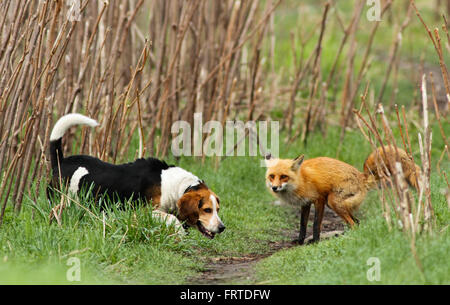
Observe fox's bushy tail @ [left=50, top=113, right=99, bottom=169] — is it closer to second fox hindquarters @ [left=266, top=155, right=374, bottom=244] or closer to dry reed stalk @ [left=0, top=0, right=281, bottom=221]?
dry reed stalk @ [left=0, top=0, right=281, bottom=221]

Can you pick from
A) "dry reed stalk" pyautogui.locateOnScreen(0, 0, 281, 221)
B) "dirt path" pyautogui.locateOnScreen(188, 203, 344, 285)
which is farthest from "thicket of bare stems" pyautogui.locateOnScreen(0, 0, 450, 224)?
"dirt path" pyautogui.locateOnScreen(188, 203, 344, 285)

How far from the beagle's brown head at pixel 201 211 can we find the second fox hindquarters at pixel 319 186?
652 mm

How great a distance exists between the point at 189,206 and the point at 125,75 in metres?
3.47

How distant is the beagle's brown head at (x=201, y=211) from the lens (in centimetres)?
556

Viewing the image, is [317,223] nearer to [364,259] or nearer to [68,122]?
[364,259]

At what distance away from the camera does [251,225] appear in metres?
6.60

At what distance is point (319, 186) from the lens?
19.9ft

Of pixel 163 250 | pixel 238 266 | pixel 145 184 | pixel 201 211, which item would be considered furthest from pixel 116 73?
pixel 238 266

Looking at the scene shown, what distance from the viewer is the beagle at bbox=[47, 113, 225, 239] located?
5574 mm

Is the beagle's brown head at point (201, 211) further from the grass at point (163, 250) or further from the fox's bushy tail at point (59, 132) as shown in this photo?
the fox's bushy tail at point (59, 132)

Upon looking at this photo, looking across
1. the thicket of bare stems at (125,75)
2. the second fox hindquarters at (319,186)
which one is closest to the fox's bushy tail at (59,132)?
the thicket of bare stems at (125,75)

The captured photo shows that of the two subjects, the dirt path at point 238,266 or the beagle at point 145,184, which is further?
the beagle at point 145,184

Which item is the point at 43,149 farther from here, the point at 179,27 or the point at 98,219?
the point at 179,27
